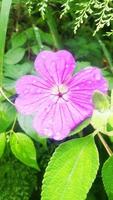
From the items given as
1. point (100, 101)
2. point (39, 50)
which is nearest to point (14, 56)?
point (39, 50)

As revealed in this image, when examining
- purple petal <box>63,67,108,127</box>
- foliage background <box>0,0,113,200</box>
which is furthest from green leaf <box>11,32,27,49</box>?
purple petal <box>63,67,108,127</box>

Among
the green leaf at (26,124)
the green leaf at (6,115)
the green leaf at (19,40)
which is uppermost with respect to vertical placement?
the green leaf at (19,40)

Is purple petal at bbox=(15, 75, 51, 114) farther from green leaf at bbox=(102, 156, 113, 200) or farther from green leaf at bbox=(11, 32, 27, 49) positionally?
green leaf at bbox=(11, 32, 27, 49)

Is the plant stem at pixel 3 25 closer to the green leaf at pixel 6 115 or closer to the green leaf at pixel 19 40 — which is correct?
the green leaf at pixel 6 115

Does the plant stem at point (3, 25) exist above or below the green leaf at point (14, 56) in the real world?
above

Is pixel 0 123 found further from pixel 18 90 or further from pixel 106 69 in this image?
pixel 106 69

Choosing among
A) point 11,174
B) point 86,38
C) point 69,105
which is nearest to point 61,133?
point 69,105

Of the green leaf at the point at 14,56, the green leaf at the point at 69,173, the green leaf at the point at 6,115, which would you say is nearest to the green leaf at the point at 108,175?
the green leaf at the point at 69,173

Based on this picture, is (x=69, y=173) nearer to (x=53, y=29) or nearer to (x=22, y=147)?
(x=22, y=147)
